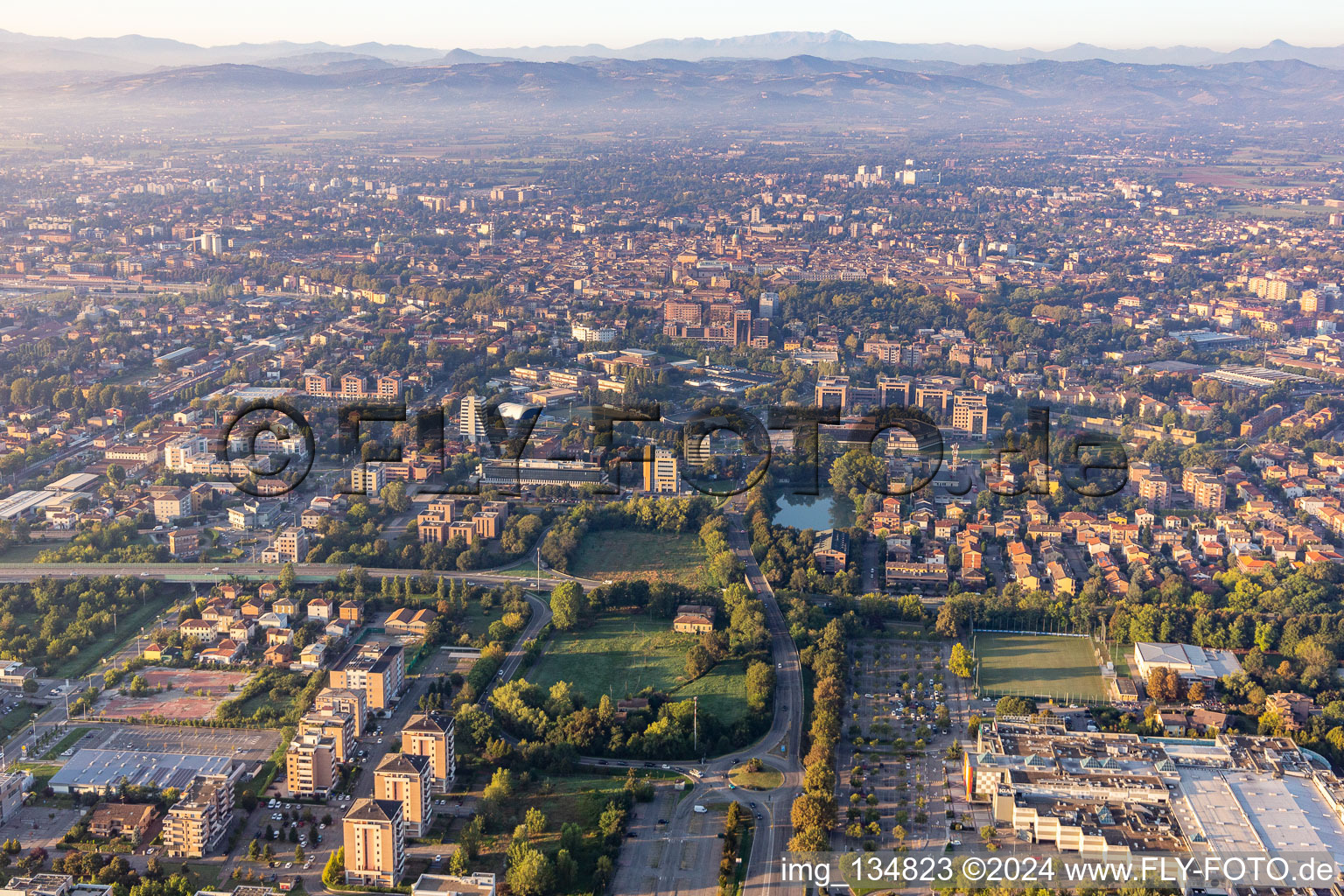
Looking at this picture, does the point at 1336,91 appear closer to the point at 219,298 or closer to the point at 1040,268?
the point at 1040,268

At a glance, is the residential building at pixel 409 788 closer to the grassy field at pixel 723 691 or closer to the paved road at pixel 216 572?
the grassy field at pixel 723 691

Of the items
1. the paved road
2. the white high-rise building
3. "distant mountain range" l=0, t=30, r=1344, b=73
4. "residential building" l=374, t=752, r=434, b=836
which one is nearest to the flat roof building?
"residential building" l=374, t=752, r=434, b=836

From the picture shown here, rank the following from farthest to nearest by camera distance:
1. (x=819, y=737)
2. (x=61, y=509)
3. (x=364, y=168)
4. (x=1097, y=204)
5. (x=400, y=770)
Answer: (x=364, y=168) → (x=1097, y=204) → (x=61, y=509) → (x=819, y=737) → (x=400, y=770)

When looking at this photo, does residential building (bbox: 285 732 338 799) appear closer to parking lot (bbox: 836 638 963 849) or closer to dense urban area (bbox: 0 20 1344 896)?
dense urban area (bbox: 0 20 1344 896)

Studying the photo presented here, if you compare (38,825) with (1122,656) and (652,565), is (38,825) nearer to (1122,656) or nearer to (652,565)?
(652,565)

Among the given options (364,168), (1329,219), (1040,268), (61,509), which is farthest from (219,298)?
(1329,219)
